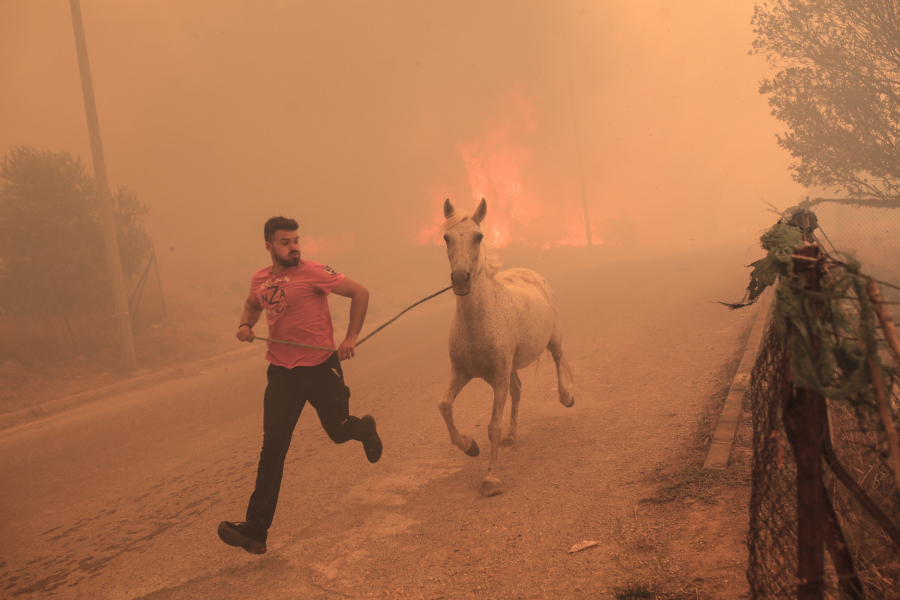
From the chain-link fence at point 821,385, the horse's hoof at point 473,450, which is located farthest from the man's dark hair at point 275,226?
the chain-link fence at point 821,385

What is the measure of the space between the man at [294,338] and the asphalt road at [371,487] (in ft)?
2.52

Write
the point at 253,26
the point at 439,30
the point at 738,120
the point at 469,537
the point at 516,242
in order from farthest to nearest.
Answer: the point at 738,120
the point at 439,30
the point at 253,26
the point at 516,242
the point at 469,537

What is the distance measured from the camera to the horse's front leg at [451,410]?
492 centimetres

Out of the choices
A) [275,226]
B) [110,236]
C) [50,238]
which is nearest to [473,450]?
[275,226]

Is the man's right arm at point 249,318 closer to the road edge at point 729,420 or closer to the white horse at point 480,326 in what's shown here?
the white horse at point 480,326

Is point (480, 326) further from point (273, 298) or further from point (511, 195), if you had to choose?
point (511, 195)

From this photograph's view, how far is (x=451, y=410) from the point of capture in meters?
5.08

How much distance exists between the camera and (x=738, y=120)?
76938 millimetres

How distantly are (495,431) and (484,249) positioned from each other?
1.63 m

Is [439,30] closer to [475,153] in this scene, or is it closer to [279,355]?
[475,153]

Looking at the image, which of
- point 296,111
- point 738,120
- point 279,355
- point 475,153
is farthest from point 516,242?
point 738,120

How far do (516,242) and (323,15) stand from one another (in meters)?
31.0

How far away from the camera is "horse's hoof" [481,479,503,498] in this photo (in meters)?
4.48

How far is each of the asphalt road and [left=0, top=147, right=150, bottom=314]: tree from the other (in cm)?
748
